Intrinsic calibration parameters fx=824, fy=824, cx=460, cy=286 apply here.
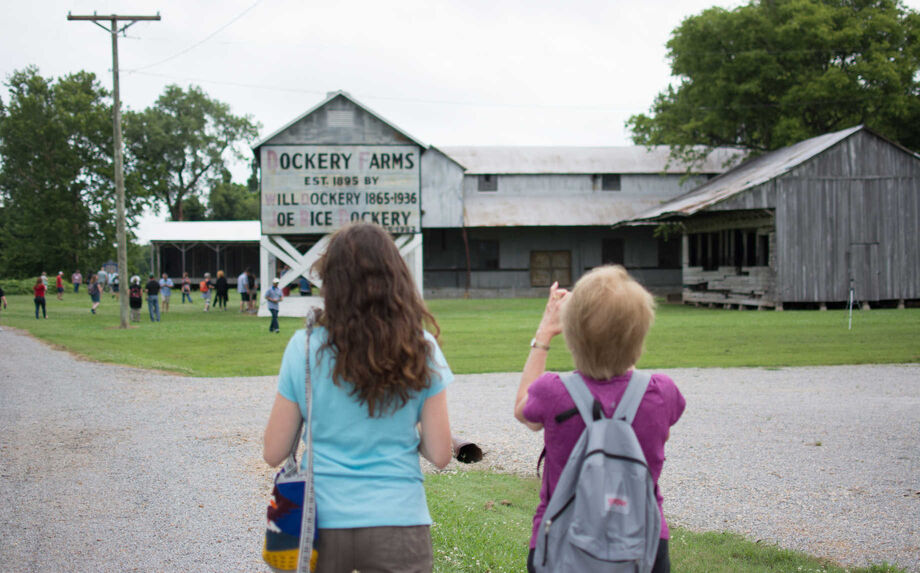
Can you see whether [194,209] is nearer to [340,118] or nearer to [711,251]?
[340,118]

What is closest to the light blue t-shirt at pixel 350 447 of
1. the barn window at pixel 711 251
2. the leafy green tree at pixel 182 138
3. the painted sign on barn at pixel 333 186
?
the painted sign on barn at pixel 333 186

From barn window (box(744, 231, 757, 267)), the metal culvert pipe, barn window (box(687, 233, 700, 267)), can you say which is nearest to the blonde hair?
the metal culvert pipe

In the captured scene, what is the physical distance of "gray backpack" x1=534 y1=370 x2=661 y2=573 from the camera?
241 centimetres

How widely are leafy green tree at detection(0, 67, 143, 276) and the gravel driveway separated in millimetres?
49421

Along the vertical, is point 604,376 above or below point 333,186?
below

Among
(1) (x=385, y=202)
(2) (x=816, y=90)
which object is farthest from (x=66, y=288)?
(2) (x=816, y=90)

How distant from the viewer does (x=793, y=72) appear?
118 feet

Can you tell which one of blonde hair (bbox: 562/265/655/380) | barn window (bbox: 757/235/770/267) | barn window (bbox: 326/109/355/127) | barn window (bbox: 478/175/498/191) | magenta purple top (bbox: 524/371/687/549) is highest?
barn window (bbox: 326/109/355/127)

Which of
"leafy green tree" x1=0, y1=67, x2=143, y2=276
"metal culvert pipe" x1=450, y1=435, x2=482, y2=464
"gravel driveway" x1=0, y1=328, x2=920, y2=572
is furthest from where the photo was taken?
"leafy green tree" x1=0, y1=67, x2=143, y2=276

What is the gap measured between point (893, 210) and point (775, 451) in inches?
938

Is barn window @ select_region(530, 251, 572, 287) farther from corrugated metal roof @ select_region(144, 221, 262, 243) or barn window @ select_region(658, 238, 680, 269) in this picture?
corrugated metal roof @ select_region(144, 221, 262, 243)

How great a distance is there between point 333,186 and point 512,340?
11921 millimetres

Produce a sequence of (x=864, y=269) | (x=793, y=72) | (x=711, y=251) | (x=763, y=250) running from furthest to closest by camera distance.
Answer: (x=793, y=72) < (x=711, y=251) < (x=763, y=250) < (x=864, y=269)

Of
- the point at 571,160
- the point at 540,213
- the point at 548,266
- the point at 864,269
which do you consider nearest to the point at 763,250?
the point at 864,269
